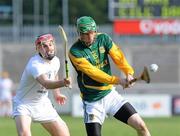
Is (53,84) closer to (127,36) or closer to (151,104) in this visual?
(151,104)

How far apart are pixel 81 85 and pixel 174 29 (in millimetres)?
30963

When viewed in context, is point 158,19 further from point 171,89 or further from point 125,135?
point 125,135

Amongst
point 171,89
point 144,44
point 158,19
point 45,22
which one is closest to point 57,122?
point 171,89

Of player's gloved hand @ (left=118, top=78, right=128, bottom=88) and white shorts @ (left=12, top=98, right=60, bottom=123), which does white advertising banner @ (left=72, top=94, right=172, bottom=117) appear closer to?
white shorts @ (left=12, top=98, right=60, bottom=123)

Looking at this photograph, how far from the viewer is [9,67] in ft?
169

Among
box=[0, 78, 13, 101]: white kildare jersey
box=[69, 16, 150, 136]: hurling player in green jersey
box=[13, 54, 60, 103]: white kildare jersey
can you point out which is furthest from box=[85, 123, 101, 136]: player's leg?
box=[0, 78, 13, 101]: white kildare jersey

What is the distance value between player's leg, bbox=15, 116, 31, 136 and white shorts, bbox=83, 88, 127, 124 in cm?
90

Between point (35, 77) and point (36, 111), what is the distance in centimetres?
76

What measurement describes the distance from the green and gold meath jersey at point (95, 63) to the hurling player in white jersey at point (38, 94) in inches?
15.0

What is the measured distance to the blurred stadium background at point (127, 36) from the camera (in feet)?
103

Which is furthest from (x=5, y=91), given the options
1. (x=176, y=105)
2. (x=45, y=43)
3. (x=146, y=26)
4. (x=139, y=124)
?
(x=139, y=124)

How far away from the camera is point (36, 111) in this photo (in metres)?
12.0

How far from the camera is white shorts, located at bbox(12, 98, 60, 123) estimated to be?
1196 centimetres

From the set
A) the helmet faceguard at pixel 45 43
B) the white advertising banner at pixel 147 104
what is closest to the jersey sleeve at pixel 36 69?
the helmet faceguard at pixel 45 43
